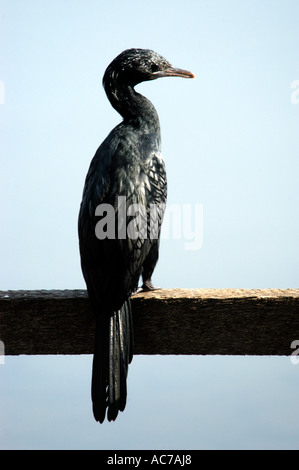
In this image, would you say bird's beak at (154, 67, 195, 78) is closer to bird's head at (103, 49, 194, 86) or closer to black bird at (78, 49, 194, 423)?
bird's head at (103, 49, 194, 86)

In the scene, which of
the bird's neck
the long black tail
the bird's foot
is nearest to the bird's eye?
the bird's neck

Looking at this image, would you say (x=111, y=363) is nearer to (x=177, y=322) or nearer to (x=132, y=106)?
(x=177, y=322)

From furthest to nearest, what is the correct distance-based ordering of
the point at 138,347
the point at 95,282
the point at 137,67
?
the point at 137,67 → the point at 138,347 → the point at 95,282

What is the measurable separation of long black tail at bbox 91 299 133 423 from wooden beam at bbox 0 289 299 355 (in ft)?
0.67

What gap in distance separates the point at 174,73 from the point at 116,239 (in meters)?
1.17

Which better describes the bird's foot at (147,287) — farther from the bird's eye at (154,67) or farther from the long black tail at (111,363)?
the bird's eye at (154,67)

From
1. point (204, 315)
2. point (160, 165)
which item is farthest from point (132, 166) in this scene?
point (204, 315)

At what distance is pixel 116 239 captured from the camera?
8.25ft

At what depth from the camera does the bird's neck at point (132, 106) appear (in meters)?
2.94

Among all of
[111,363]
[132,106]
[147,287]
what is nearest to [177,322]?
[147,287]

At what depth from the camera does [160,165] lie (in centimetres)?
279

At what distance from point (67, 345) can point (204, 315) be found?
67 cm
